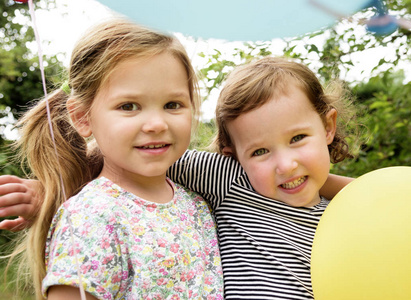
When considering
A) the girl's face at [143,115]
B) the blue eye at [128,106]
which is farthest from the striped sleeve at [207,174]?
the blue eye at [128,106]

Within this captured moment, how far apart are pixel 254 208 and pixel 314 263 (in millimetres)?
339

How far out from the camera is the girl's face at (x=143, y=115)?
4.02 feet

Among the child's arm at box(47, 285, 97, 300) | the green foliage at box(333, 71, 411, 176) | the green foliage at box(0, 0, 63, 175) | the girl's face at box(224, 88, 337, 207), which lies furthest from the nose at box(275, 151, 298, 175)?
the green foliage at box(0, 0, 63, 175)

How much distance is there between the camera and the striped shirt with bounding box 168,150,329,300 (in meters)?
1.38

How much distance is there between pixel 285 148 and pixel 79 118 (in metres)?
0.59

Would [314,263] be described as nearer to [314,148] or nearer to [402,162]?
[314,148]

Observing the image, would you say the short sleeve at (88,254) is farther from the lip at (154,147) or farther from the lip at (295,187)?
the lip at (295,187)

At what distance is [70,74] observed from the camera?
135 cm

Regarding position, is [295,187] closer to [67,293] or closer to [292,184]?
[292,184]

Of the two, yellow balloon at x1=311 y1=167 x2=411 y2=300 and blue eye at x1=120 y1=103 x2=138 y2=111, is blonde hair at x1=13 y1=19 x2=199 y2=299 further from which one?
yellow balloon at x1=311 y1=167 x2=411 y2=300

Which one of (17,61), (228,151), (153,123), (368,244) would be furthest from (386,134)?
(17,61)

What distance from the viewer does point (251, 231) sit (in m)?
1.48

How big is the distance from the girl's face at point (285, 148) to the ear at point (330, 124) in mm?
101

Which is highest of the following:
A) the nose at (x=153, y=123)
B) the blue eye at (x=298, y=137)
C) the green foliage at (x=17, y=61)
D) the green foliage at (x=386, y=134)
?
the nose at (x=153, y=123)
